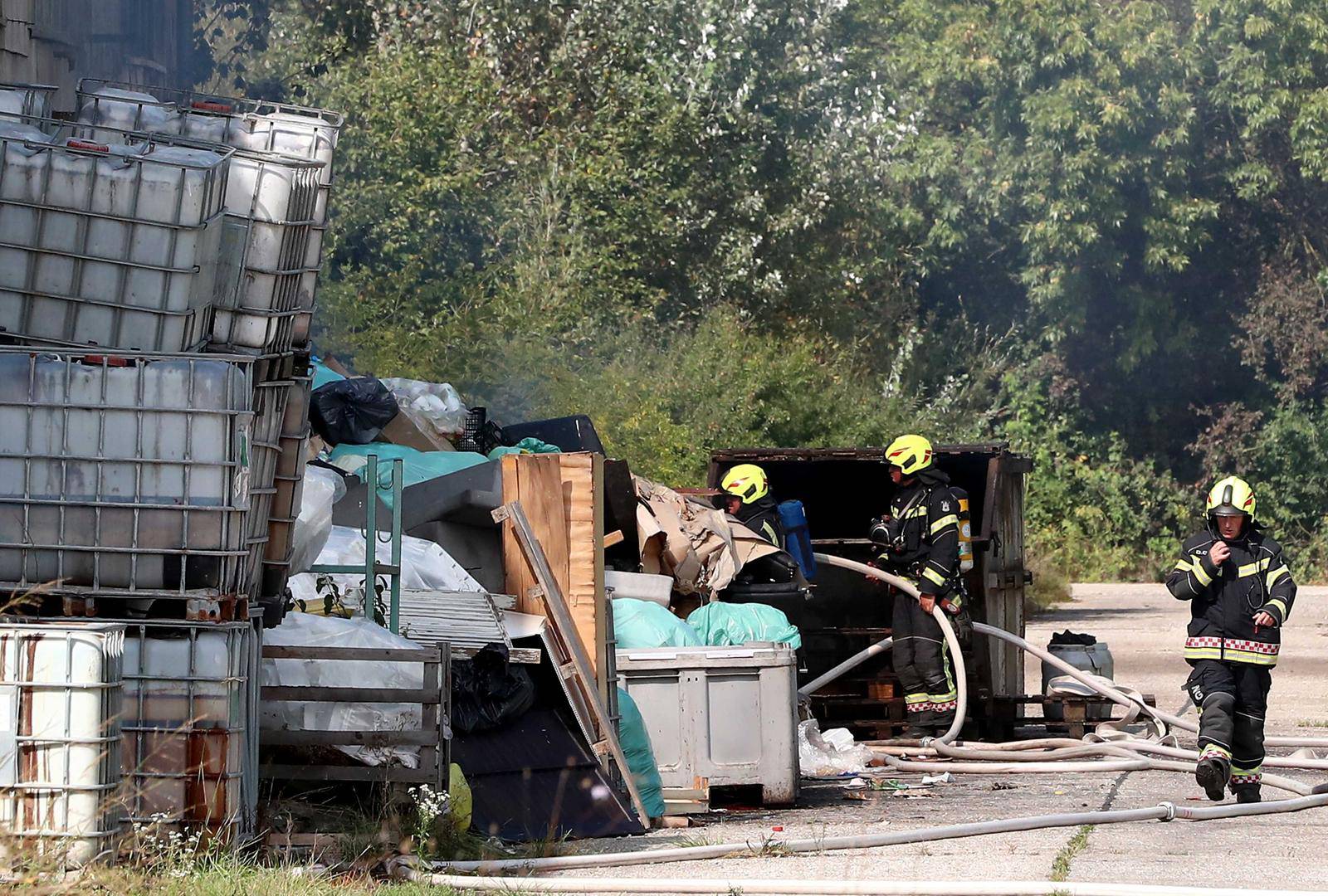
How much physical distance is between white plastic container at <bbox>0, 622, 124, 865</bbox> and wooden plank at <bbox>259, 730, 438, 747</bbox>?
1.22 m

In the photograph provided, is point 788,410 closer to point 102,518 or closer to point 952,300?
point 952,300

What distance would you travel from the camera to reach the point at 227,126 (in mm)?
6219

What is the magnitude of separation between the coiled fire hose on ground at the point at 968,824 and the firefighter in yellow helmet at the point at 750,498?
47cm

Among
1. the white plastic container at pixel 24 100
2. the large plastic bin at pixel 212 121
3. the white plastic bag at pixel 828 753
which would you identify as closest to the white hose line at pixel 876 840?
the white plastic bag at pixel 828 753

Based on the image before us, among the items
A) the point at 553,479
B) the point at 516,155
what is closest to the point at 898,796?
the point at 553,479

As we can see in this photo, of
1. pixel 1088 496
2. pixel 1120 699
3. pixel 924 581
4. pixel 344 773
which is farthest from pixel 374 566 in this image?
pixel 1088 496

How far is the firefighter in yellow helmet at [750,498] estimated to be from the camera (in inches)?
415

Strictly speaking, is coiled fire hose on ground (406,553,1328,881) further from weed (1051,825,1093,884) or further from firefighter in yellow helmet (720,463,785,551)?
firefighter in yellow helmet (720,463,785,551)

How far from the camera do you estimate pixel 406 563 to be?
25.5ft

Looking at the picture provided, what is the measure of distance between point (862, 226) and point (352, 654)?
77.6 ft

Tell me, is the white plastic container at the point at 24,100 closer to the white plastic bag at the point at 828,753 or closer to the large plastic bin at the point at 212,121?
the large plastic bin at the point at 212,121

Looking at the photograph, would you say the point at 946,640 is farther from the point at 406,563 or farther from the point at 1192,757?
the point at 406,563

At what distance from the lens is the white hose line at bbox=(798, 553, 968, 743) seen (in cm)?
977

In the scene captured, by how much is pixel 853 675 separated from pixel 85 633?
6.99 m
